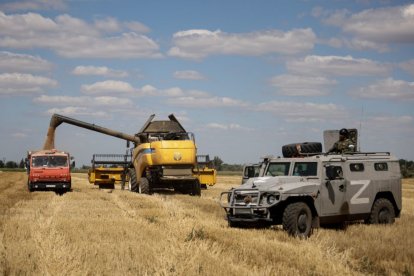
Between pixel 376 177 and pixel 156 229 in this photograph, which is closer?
pixel 156 229

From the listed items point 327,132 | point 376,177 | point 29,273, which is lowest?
point 29,273

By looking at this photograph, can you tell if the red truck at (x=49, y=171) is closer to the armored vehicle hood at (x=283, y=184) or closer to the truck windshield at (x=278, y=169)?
the truck windshield at (x=278, y=169)

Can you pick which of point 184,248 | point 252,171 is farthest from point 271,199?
point 184,248

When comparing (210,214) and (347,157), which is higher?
(347,157)

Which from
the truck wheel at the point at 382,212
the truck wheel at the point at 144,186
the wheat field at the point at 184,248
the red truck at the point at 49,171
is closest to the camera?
the wheat field at the point at 184,248

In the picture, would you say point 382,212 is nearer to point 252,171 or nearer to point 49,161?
point 252,171

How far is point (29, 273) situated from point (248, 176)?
872cm

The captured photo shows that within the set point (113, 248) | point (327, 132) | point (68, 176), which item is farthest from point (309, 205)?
point (68, 176)

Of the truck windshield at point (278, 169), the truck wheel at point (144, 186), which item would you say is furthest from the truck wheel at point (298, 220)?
the truck wheel at point (144, 186)

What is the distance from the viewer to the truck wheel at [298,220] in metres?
13.4

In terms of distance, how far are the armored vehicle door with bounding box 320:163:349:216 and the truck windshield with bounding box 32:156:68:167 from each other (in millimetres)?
19469

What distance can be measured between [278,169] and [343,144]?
2.66 m

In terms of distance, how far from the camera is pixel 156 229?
13.8 m

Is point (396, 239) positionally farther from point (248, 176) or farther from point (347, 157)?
point (248, 176)
